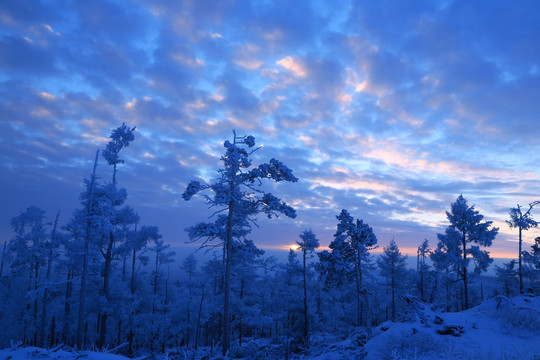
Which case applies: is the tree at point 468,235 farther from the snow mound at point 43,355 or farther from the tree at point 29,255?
the tree at point 29,255

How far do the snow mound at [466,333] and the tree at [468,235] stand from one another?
15395 mm

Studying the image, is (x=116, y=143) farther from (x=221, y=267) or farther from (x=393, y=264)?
(x=393, y=264)

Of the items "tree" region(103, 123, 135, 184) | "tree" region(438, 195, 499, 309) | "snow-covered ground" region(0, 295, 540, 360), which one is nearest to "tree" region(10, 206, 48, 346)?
"tree" region(103, 123, 135, 184)

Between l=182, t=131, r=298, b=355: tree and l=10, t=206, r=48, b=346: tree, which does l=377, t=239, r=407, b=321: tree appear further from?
l=10, t=206, r=48, b=346: tree

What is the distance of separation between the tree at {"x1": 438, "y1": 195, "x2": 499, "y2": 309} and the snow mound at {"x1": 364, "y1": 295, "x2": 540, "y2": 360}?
606 inches

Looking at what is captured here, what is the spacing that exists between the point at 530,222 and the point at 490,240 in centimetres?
769

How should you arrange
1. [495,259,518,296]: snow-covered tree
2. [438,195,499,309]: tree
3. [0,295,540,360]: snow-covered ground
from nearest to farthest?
[0,295,540,360]: snow-covered ground → [438,195,499,309]: tree → [495,259,518,296]: snow-covered tree

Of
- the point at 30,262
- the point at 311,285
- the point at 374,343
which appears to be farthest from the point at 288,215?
the point at 311,285

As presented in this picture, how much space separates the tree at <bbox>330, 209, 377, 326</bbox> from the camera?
2298 centimetres

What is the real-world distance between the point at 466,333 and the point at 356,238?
15.2 m

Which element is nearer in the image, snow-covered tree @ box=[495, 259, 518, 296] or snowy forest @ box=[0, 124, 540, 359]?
snowy forest @ box=[0, 124, 540, 359]

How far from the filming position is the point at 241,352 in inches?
984

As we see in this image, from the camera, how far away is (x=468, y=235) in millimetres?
24031

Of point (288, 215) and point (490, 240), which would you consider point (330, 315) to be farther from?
point (288, 215)
